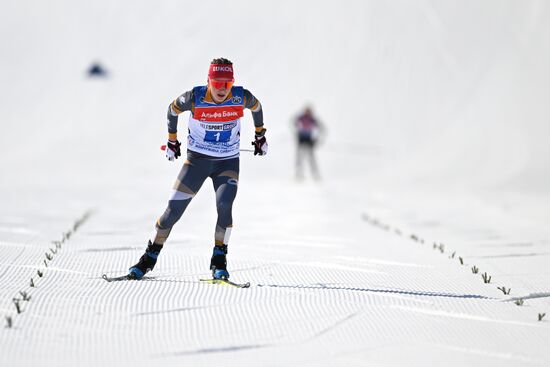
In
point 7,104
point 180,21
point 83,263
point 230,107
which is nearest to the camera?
point 230,107

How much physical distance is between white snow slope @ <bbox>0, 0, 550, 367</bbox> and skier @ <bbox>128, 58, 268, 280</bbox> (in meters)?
0.35

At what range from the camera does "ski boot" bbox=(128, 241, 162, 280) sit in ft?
20.0

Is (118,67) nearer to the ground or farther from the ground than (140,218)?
farther from the ground

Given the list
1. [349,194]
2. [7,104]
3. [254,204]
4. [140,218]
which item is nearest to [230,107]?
[140,218]

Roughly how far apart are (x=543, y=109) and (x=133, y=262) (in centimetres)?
1958

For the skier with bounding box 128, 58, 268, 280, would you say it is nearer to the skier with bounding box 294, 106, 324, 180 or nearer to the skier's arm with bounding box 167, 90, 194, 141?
the skier's arm with bounding box 167, 90, 194, 141

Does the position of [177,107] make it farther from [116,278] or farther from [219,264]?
[116,278]

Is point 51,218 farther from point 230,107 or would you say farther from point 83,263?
point 230,107

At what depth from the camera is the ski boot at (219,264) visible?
612 cm

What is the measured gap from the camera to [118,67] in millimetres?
33719

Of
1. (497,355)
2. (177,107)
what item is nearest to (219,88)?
(177,107)

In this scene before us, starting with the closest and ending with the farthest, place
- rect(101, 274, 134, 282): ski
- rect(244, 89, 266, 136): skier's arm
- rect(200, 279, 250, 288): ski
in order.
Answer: rect(200, 279, 250, 288): ski, rect(101, 274, 134, 282): ski, rect(244, 89, 266, 136): skier's arm

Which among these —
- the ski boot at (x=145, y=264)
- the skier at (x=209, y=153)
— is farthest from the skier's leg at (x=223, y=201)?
the ski boot at (x=145, y=264)

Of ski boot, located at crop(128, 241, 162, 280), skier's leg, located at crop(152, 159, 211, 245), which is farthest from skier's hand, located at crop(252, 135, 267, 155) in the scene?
ski boot, located at crop(128, 241, 162, 280)
